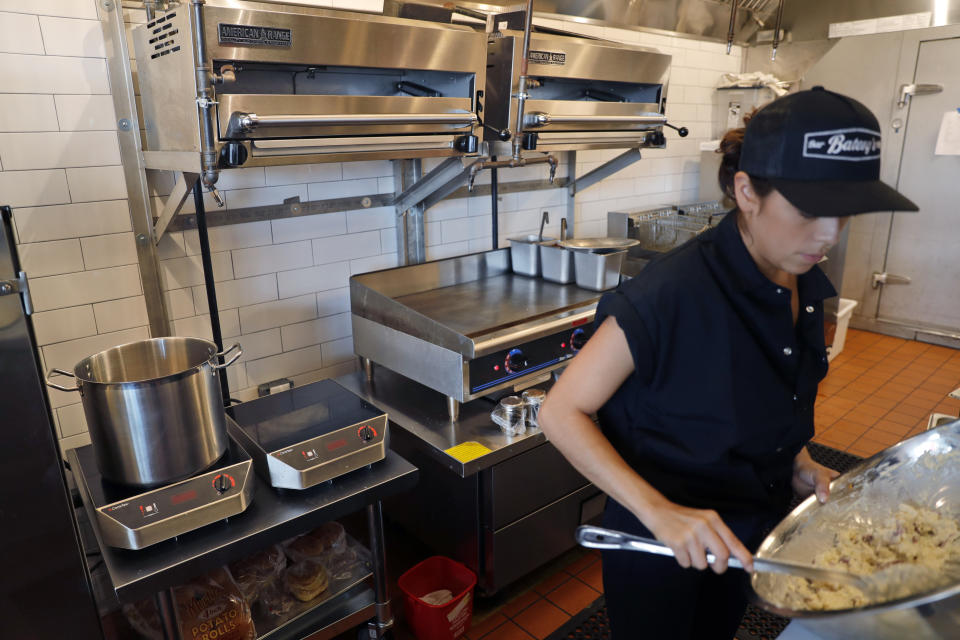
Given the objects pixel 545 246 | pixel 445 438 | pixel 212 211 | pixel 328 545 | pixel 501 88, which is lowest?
pixel 328 545

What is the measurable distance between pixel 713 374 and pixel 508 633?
1.62 m

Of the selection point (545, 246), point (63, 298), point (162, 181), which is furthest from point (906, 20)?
point (63, 298)

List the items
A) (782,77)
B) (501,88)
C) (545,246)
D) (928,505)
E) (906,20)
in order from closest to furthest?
(928,505), (501,88), (545,246), (906,20), (782,77)

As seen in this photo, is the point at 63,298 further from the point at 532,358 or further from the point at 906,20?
the point at 906,20

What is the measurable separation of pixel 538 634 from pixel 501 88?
2.01 m

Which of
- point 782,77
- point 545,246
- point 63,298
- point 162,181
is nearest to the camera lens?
point 63,298

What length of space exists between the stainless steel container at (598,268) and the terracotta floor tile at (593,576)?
1.16 m

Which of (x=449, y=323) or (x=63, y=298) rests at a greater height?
(x=63, y=298)

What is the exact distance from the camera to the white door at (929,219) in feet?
14.7

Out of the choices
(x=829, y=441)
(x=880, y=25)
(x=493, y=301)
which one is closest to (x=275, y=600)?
(x=493, y=301)

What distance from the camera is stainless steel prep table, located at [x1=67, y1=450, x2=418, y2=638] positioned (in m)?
1.51

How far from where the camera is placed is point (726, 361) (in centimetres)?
113

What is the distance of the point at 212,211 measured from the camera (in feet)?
7.73

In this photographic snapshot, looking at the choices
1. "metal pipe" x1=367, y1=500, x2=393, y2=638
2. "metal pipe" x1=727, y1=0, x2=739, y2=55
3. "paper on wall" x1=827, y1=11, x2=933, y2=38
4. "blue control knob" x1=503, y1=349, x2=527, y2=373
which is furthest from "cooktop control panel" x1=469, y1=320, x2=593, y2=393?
"paper on wall" x1=827, y1=11, x2=933, y2=38
